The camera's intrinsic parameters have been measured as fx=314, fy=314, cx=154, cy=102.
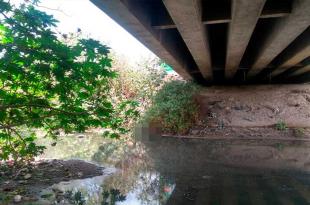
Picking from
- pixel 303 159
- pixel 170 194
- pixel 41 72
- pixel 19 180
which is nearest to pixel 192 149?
pixel 303 159

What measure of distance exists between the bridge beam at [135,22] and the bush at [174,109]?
15.5 ft

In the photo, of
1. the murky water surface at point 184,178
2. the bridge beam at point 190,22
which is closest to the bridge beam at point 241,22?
the bridge beam at point 190,22

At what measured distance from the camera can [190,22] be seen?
16.9 feet

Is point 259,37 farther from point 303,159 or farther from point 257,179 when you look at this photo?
point 257,179

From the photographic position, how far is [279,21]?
5.90m

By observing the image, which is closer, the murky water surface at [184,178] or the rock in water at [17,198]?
the rock in water at [17,198]

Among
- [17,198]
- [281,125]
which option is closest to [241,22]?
[17,198]

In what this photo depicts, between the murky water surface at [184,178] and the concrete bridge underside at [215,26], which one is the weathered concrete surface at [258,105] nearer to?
the murky water surface at [184,178]

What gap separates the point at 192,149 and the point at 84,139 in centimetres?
438

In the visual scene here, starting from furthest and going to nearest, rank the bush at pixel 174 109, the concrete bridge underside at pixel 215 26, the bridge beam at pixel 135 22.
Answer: the bush at pixel 174 109 → the concrete bridge underside at pixel 215 26 → the bridge beam at pixel 135 22

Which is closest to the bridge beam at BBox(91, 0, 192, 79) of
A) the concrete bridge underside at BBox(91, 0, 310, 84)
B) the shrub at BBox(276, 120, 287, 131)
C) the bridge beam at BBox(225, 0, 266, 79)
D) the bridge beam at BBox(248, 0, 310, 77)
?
the concrete bridge underside at BBox(91, 0, 310, 84)

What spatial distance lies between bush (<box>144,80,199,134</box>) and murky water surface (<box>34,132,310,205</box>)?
273 cm

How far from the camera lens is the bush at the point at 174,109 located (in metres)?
12.1

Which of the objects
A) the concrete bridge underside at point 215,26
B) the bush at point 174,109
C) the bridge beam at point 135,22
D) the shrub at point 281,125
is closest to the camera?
the bridge beam at point 135,22
